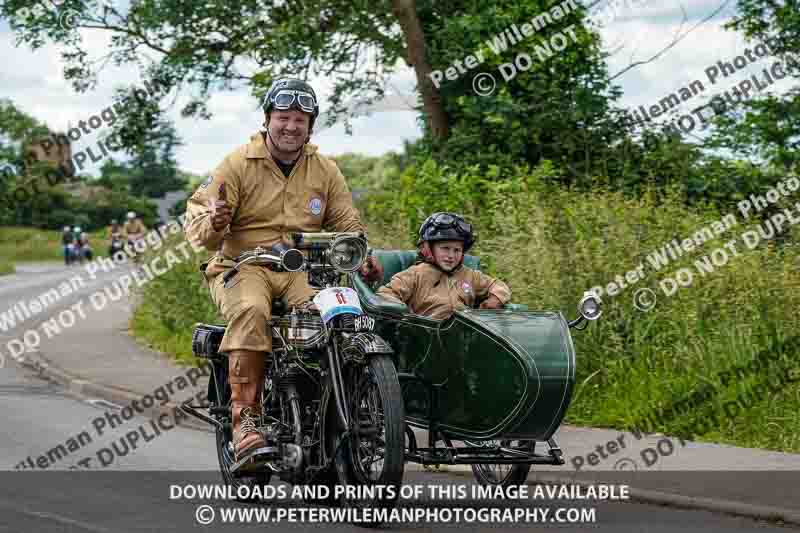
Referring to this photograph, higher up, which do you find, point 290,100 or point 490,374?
point 290,100

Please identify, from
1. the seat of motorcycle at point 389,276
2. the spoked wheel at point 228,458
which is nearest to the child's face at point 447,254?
the seat of motorcycle at point 389,276

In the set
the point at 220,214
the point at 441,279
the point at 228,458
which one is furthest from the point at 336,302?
the point at 228,458

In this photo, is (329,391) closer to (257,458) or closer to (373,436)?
(373,436)

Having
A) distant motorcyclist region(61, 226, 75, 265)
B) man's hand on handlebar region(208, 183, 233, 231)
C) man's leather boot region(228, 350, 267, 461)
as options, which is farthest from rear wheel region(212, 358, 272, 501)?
distant motorcyclist region(61, 226, 75, 265)

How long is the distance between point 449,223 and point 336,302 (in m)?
1.63

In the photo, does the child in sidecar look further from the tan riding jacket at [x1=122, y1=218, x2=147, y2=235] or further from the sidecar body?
the tan riding jacket at [x1=122, y1=218, x2=147, y2=235]

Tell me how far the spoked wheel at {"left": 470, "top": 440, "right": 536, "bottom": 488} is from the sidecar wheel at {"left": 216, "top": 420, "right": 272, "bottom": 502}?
4.69 feet

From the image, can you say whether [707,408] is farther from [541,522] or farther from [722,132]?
[722,132]

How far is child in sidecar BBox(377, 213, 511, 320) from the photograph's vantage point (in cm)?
875

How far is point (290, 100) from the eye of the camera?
792 cm

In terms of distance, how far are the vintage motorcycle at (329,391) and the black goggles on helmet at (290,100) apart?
0.82m

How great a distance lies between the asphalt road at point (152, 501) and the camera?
24.8 ft

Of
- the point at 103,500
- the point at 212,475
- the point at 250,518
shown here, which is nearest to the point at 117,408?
the point at 212,475

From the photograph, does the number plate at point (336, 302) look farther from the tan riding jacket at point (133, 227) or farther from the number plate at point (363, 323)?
the tan riding jacket at point (133, 227)
